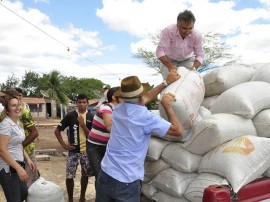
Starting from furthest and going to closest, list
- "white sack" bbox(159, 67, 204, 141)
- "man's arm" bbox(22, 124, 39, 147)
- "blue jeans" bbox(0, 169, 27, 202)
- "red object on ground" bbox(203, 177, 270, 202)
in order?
"man's arm" bbox(22, 124, 39, 147) < "blue jeans" bbox(0, 169, 27, 202) < "white sack" bbox(159, 67, 204, 141) < "red object on ground" bbox(203, 177, 270, 202)

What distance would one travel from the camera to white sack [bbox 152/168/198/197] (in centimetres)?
246

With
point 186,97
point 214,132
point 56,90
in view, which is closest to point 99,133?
point 186,97

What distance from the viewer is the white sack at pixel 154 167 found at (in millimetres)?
2682

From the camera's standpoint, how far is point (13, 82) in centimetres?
5525

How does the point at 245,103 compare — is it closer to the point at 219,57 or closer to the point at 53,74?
the point at 219,57

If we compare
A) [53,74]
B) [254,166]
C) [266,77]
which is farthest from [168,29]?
[53,74]

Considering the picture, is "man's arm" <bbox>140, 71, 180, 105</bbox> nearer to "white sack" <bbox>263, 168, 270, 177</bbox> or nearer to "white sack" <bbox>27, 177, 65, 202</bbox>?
"white sack" <bbox>263, 168, 270, 177</bbox>

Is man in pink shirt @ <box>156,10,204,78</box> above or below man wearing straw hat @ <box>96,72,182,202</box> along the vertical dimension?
above

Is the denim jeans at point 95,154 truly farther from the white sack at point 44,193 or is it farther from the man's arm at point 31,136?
the man's arm at point 31,136

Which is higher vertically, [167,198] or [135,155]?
[135,155]

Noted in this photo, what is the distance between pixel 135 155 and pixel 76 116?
2440 millimetres

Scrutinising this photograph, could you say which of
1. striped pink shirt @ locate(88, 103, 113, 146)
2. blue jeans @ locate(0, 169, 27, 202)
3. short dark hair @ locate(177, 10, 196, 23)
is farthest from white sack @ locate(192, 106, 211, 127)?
blue jeans @ locate(0, 169, 27, 202)

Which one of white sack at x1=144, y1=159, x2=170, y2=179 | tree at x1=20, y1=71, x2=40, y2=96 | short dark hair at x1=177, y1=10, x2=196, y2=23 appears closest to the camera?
white sack at x1=144, y1=159, x2=170, y2=179

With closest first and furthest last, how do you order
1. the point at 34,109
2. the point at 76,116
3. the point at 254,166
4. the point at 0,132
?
1. the point at 254,166
2. the point at 0,132
3. the point at 76,116
4. the point at 34,109
